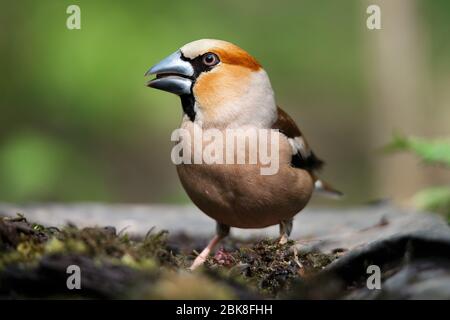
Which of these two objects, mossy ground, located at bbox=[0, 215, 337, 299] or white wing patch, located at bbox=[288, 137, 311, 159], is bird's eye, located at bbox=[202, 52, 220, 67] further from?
mossy ground, located at bbox=[0, 215, 337, 299]

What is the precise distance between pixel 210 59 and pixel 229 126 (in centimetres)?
48

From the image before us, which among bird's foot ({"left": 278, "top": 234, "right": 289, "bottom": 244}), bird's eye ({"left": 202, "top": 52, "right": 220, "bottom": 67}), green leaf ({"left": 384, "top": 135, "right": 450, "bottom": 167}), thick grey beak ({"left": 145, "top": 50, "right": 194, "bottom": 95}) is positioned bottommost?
bird's foot ({"left": 278, "top": 234, "right": 289, "bottom": 244})

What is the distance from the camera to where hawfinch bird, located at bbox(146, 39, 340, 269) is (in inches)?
159

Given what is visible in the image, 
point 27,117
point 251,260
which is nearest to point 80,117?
point 27,117

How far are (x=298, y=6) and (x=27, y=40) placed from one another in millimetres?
6509

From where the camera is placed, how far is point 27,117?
449 inches

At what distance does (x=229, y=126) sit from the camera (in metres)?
4.18

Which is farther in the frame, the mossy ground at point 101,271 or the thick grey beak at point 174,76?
the thick grey beak at point 174,76

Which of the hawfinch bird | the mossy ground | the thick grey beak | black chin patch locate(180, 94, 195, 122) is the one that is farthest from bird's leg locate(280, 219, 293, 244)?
the mossy ground

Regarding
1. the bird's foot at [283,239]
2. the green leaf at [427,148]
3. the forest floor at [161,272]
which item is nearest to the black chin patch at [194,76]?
the bird's foot at [283,239]

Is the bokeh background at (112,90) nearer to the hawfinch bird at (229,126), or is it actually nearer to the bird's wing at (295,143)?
the bird's wing at (295,143)

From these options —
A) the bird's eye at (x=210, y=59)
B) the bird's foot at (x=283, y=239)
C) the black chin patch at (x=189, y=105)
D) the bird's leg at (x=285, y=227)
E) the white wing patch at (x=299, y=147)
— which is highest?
the bird's eye at (x=210, y=59)

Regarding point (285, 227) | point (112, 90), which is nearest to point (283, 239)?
point (285, 227)

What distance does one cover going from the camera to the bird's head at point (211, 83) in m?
4.23
